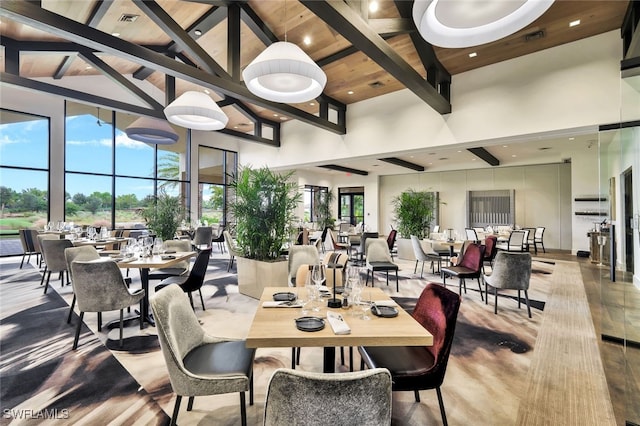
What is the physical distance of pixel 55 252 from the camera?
15.4 feet

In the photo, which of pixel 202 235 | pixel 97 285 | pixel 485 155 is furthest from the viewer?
pixel 485 155

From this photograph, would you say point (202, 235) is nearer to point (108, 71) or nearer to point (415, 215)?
point (108, 71)

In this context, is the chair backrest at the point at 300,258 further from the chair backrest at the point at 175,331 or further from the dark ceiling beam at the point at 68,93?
the dark ceiling beam at the point at 68,93

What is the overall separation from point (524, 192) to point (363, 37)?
434 inches

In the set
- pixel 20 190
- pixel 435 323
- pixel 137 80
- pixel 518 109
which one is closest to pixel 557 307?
pixel 518 109

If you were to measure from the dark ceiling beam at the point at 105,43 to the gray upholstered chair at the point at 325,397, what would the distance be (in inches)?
178

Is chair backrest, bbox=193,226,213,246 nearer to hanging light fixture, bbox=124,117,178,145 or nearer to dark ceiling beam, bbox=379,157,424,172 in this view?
hanging light fixture, bbox=124,117,178,145

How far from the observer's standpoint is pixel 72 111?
855 centimetres

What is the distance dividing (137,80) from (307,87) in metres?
7.33

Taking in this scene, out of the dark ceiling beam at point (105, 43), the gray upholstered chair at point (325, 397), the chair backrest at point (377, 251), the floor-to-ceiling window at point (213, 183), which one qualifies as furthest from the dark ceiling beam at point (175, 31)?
the floor-to-ceiling window at point (213, 183)

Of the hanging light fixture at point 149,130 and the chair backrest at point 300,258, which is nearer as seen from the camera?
the chair backrest at point 300,258

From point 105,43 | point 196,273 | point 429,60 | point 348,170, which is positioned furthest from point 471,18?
point 348,170

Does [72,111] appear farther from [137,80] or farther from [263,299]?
[263,299]

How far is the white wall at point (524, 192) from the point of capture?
10906mm
